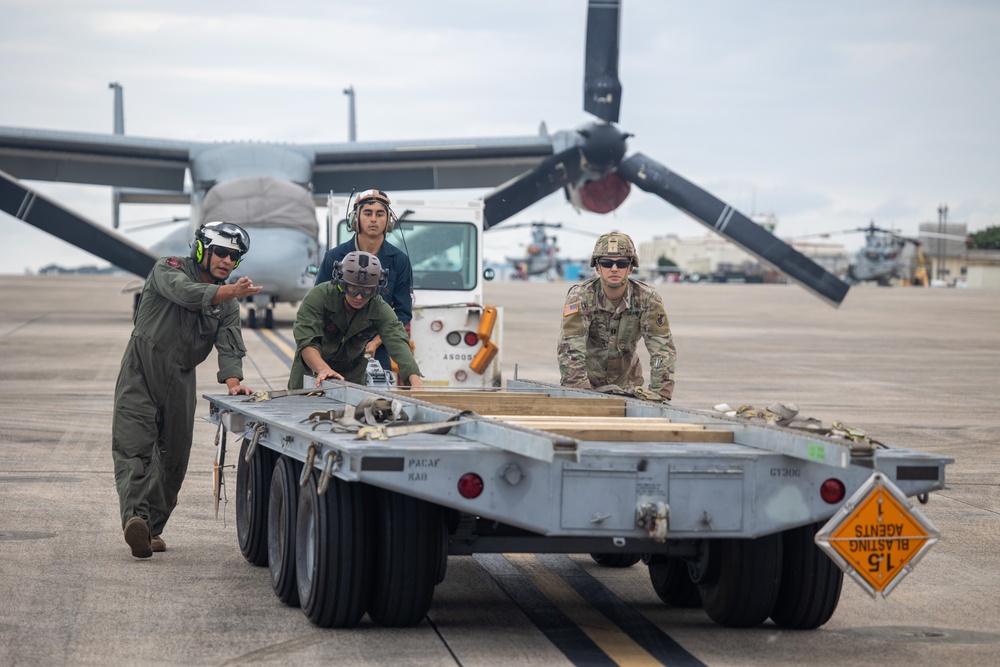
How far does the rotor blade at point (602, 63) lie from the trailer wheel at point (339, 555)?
77.0ft

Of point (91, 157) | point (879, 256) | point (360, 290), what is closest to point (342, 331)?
point (360, 290)

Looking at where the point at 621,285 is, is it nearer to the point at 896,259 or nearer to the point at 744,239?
the point at 744,239

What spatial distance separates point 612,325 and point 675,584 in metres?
2.29

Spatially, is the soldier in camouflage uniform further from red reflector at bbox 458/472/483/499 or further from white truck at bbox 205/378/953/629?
red reflector at bbox 458/472/483/499

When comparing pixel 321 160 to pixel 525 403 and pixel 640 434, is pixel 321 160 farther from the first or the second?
pixel 640 434

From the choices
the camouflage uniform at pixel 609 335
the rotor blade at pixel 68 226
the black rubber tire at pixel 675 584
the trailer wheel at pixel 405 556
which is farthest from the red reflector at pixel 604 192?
the trailer wheel at pixel 405 556

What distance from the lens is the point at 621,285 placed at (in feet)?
26.9

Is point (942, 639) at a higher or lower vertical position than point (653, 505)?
lower

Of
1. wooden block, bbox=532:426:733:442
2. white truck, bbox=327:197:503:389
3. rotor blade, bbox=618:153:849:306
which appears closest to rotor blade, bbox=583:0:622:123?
rotor blade, bbox=618:153:849:306

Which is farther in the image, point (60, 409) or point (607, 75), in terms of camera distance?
point (607, 75)

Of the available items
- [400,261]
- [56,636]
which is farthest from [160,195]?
[56,636]

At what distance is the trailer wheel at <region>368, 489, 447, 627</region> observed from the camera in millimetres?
5488

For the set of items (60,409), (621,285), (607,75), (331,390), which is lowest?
(60,409)

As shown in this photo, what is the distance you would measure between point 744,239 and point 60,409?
17.8 metres
